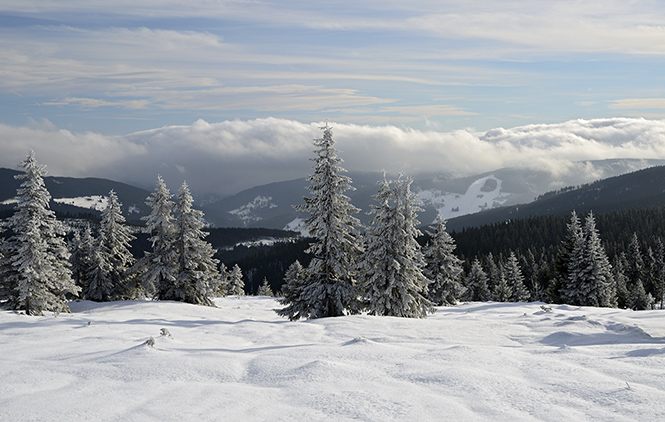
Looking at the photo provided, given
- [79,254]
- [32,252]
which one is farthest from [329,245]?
[79,254]

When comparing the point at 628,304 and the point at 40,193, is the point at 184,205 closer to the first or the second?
the point at 40,193

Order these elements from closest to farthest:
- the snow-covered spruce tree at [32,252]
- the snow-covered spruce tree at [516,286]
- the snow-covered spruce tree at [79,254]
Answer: the snow-covered spruce tree at [32,252], the snow-covered spruce tree at [79,254], the snow-covered spruce tree at [516,286]

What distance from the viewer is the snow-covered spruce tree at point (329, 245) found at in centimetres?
2441

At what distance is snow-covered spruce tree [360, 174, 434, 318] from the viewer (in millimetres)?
26047

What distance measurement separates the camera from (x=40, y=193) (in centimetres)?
2912

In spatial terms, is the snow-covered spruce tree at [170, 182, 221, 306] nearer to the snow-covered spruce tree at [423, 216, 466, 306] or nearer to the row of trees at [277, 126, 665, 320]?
the row of trees at [277, 126, 665, 320]

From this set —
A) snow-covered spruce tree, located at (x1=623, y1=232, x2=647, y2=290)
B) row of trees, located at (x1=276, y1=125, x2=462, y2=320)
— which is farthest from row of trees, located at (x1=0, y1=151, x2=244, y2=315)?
snow-covered spruce tree, located at (x1=623, y1=232, x2=647, y2=290)

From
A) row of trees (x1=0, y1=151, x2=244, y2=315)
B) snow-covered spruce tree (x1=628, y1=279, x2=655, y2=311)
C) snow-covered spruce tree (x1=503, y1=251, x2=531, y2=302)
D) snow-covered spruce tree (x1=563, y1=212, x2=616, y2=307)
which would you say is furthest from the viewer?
snow-covered spruce tree (x1=503, y1=251, x2=531, y2=302)

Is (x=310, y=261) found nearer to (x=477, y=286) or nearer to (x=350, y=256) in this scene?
(x=350, y=256)

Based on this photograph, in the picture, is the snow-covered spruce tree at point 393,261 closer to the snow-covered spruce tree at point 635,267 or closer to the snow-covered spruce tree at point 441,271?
the snow-covered spruce tree at point 441,271

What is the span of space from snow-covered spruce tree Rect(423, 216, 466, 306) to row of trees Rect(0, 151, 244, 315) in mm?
22103

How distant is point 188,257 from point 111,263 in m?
9.46

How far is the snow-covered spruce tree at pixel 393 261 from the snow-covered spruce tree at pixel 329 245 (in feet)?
5.63

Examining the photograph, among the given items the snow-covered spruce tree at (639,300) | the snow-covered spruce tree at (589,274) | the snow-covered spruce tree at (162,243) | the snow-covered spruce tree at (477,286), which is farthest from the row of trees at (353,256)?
the snow-covered spruce tree at (639,300)
